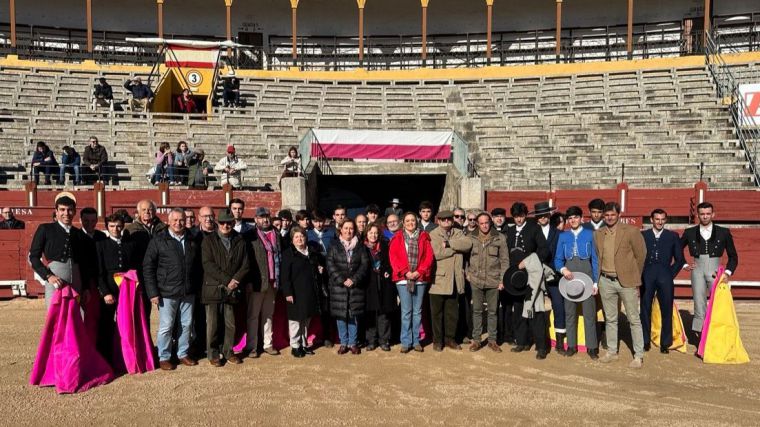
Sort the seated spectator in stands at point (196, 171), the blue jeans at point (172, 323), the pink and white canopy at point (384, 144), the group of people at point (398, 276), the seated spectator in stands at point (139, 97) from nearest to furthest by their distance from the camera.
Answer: the blue jeans at point (172, 323), the group of people at point (398, 276), the seated spectator in stands at point (196, 171), the pink and white canopy at point (384, 144), the seated spectator in stands at point (139, 97)

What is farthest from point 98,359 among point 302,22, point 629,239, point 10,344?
point 302,22

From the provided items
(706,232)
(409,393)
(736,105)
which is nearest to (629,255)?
(706,232)

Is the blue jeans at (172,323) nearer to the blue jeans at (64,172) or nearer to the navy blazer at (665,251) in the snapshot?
the navy blazer at (665,251)

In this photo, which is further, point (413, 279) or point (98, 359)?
point (413, 279)

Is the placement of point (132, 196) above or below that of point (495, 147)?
below

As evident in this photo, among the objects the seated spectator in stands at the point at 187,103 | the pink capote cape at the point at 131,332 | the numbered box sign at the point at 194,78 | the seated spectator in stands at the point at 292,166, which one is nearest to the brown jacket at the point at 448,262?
the pink capote cape at the point at 131,332

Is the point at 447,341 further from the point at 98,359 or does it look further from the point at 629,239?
the point at 98,359

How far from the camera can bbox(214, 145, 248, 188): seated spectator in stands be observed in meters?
12.8

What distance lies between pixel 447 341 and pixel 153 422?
300 centimetres

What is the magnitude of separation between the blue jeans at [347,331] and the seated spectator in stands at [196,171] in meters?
7.30

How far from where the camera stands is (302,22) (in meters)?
24.2

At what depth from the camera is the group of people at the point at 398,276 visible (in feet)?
18.1

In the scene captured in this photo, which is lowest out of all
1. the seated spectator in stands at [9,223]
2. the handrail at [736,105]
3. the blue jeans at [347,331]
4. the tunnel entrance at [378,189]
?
the blue jeans at [347,331]

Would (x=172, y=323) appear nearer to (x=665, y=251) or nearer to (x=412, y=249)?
(x=412, y=249)
